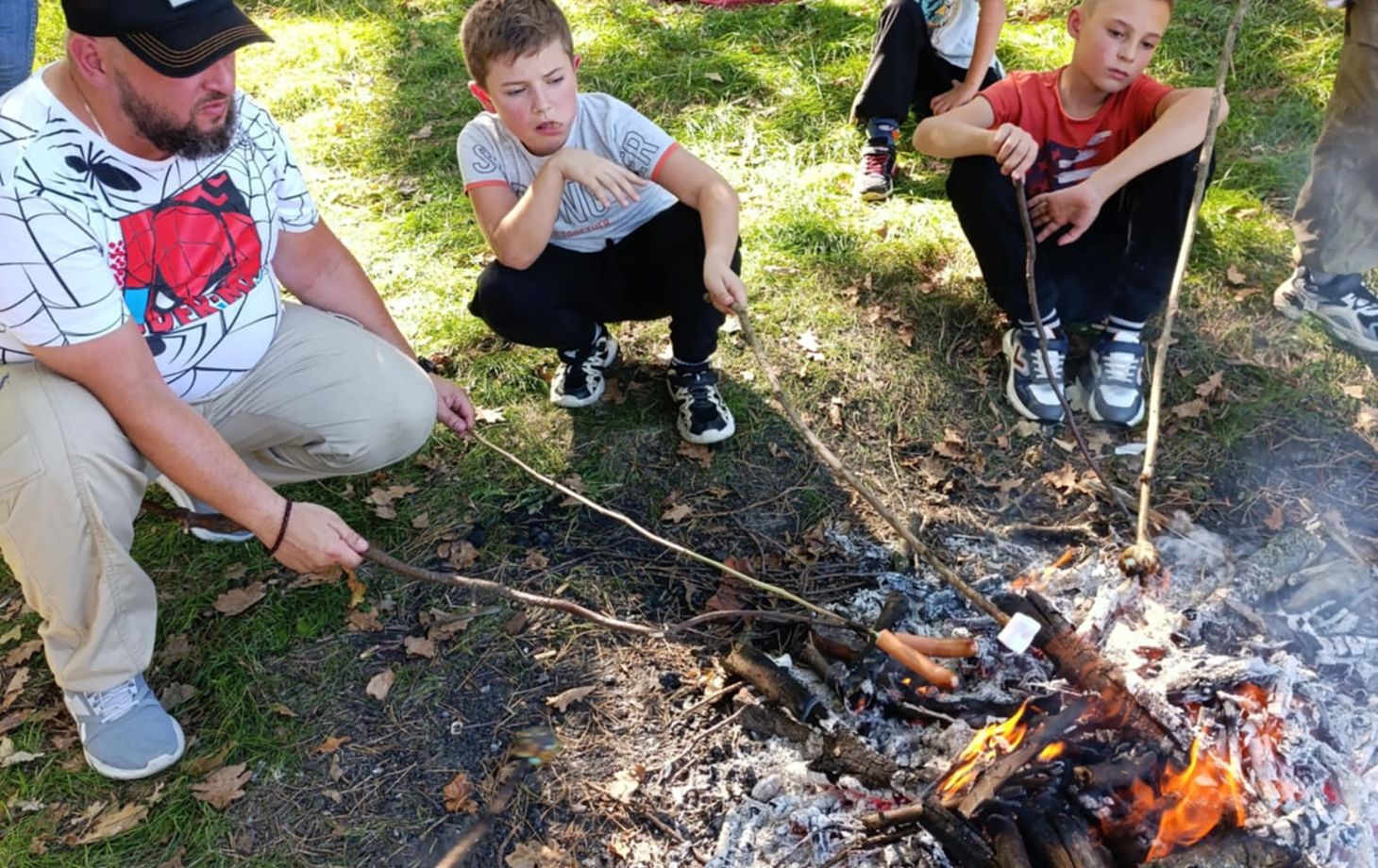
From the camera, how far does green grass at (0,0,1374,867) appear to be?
3131mm

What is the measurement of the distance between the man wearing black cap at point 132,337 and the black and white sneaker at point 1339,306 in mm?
3900

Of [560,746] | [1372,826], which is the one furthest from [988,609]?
[560,746]

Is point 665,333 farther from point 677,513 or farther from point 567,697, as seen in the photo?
point 567,697

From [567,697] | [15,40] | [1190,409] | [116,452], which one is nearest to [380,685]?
[567,697]

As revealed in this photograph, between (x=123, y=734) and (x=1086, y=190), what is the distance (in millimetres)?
3789

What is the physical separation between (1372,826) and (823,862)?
135 cm

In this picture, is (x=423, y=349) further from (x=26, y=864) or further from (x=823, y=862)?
(x=823, y=862)

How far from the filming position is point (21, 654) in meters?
3.26

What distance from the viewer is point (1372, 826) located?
7.69 feet

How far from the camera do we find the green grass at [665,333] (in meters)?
3.13

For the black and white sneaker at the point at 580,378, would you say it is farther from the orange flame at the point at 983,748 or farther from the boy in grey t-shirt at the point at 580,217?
the orange flame at the point at 983,748

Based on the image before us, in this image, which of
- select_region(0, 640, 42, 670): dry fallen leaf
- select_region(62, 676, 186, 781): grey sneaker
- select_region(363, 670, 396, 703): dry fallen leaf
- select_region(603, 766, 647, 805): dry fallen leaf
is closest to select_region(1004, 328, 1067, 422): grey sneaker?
select_region(603, 766, 647, 805): dry fallen leaf

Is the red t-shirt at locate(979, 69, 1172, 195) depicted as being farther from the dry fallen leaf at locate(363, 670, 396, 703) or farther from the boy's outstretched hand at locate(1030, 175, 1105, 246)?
the dry fallen leaf at locate(363, 670, 396, 703)

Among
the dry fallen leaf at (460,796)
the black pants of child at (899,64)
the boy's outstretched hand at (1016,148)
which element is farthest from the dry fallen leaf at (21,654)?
the black pants of child at (899,64)
